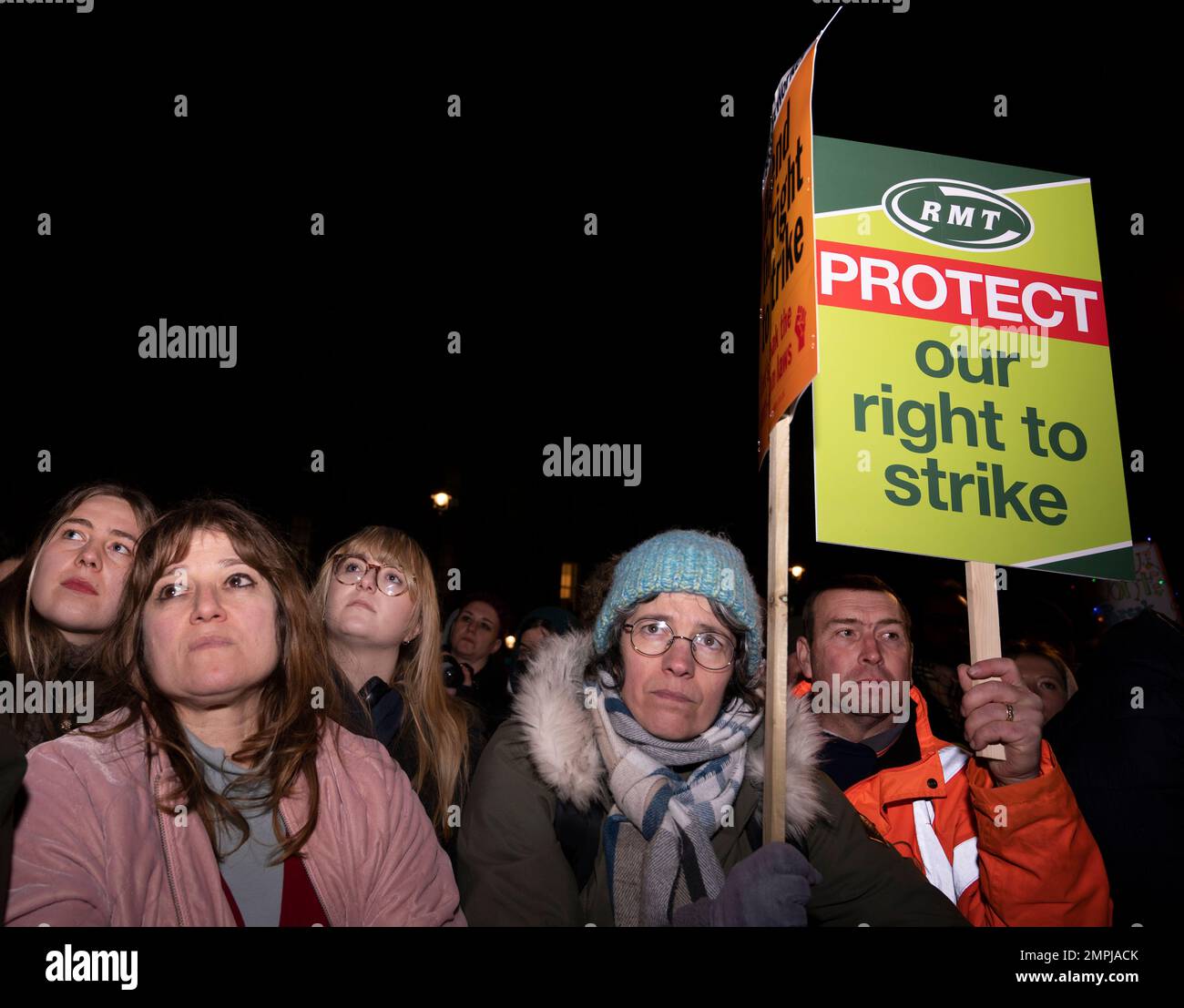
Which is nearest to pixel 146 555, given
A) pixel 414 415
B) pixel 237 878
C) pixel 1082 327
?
pixel 237 878

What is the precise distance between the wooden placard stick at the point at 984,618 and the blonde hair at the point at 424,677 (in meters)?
2.01

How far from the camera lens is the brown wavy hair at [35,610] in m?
2.60

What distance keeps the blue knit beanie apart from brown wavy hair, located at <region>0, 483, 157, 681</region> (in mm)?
1614

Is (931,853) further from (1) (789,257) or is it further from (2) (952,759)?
(1) (789,257)

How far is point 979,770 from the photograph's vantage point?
7.84 ft

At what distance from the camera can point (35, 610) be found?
8.71 feet

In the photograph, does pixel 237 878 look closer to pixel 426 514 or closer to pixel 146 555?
Answer: pixel 146 555

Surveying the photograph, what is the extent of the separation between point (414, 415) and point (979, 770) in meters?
16.3

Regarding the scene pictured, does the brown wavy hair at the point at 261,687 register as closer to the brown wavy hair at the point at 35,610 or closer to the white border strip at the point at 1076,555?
the brown wavy hair at the point at 35,610

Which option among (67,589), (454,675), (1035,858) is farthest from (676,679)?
(454,675)

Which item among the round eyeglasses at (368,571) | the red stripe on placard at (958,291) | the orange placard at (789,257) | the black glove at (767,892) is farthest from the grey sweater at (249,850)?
the red stripe on placard at (958,291)

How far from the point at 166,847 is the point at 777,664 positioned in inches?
60.9

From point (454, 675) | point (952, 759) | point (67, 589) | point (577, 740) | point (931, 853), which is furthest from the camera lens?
point (454, 675)

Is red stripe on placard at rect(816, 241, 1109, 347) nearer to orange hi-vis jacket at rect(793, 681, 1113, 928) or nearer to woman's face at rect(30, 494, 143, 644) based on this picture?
orange hi-vis jacket at rect(793, 681, 1113, 928)
